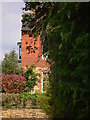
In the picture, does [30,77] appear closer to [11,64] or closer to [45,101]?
[11,64]

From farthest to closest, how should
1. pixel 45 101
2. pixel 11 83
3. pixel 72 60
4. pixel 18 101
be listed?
pixel 11 83 → pixel 18 101 → pixel 45 101 → pixel 72 60

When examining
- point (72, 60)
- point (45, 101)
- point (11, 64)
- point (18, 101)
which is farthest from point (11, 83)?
point (72, 60)

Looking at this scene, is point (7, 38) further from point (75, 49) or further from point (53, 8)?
point (75, 49)

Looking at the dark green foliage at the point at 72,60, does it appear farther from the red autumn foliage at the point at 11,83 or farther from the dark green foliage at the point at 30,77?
the dark green foliage at the point at 30,77

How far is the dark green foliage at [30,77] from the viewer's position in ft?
63.6

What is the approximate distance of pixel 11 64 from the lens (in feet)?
75.9

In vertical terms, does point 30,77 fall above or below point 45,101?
below

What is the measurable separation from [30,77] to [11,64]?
390 cm

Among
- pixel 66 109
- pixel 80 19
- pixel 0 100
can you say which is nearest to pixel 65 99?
pixel 66 109

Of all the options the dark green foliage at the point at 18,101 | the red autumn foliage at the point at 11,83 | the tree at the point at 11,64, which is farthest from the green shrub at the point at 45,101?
the tree at the point at 11,64

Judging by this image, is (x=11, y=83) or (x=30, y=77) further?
(x=30, y=77)

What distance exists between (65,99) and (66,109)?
22 centimetres

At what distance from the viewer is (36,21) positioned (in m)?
5.26

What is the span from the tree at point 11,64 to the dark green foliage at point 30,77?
1142 mm
